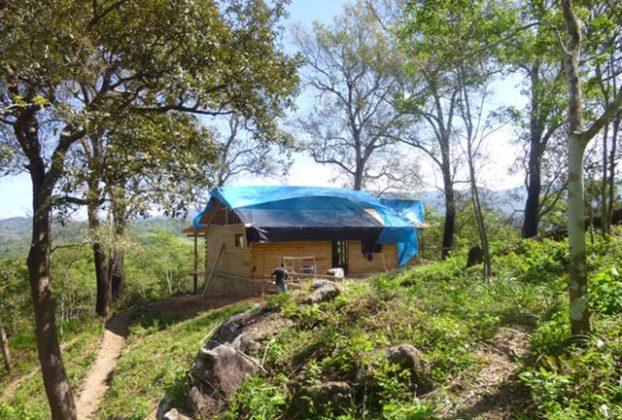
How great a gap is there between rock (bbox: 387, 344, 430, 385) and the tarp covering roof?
40.9 feet

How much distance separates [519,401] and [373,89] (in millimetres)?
24385

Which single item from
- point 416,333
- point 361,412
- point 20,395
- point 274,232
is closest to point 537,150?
point 274,232

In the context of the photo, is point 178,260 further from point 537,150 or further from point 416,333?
point 416,333

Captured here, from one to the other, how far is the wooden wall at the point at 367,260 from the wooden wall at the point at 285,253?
110cm

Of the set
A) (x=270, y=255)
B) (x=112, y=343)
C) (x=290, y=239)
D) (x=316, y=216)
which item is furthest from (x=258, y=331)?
(x=316, y=216)

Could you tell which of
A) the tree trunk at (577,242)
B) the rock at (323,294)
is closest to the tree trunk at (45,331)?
the rock at (323,294)

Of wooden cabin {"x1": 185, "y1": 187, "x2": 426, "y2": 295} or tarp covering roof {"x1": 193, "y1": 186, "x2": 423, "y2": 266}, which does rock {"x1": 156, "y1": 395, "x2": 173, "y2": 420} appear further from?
tarp covering roof {"x1": 193, "y1": 186, "x2": 423, "y2": 266}

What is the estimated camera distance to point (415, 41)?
8.78 m

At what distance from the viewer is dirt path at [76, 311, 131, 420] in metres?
10.3

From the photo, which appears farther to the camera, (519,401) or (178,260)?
(178,260)

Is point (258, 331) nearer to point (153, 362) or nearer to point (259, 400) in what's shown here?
point (259, 400)

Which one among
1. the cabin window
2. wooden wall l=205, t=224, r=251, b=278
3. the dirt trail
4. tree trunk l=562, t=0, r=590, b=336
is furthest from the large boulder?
the cabin window

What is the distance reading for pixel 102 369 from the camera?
40.3 ft

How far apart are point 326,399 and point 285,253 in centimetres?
1379
